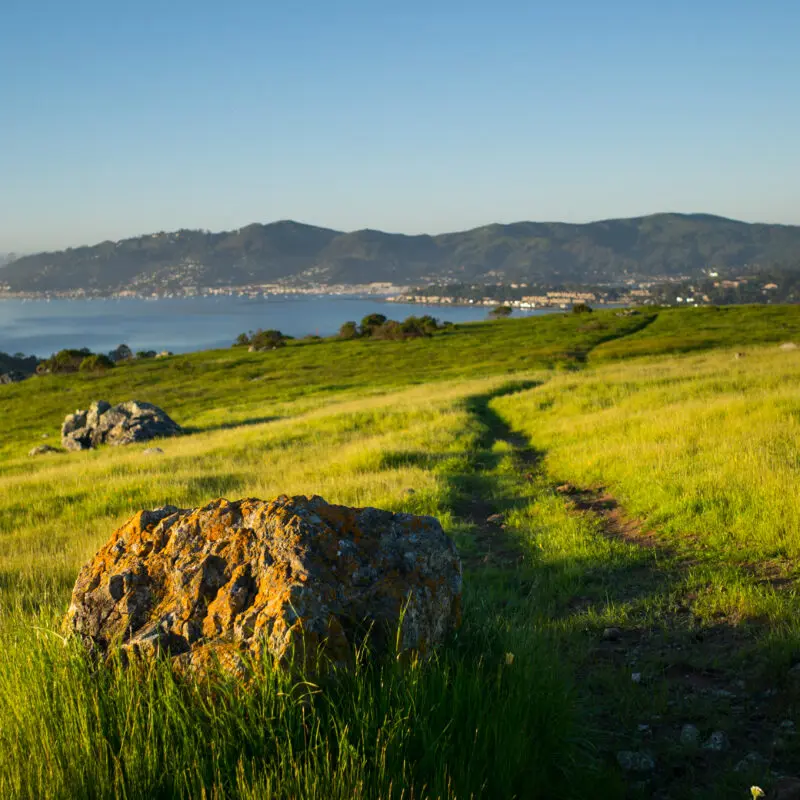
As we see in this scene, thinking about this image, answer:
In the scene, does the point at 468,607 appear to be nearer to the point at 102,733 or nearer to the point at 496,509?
the point at 102,733

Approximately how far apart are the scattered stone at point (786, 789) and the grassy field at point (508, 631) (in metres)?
0.09

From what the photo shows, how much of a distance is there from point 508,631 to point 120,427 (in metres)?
31.2

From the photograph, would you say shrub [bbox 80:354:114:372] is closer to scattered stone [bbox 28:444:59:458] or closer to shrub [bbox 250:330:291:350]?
shrub [bbox 250:330:291:350]

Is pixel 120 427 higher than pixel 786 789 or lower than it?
lower

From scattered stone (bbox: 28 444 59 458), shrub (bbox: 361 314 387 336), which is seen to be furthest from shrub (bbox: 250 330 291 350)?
scattered stone (bbox: 28 444 59 458)

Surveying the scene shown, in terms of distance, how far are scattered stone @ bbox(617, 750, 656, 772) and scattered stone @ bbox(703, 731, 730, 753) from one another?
1.38 ft

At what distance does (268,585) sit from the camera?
14.5 ft

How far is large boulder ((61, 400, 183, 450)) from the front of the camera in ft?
106

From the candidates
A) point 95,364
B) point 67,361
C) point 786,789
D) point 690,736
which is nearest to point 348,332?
point 95,364

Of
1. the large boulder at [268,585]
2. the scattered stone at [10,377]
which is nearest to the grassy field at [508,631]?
the large boulder at [268,585]

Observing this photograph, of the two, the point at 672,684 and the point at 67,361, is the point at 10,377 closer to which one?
the point at 67,361

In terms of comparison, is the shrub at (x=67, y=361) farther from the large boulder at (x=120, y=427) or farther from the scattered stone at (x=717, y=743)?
the scattered stone at (x=717, y=743)

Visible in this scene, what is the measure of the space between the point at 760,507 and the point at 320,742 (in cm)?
762

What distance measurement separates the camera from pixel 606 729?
486 centimetres
